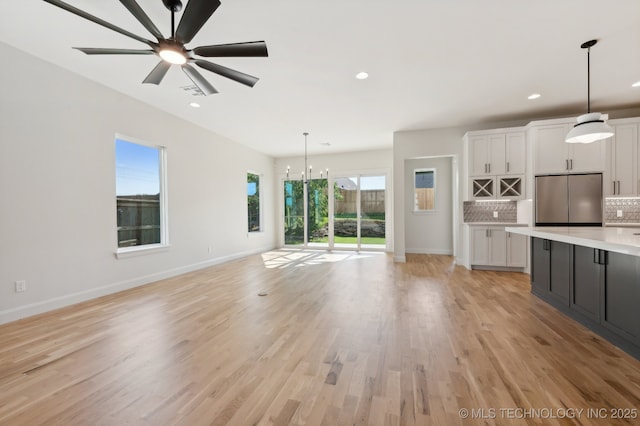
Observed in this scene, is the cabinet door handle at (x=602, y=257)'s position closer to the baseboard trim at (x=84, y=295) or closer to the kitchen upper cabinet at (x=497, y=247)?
the kitchen upper cabinet at (x=497, y=247)

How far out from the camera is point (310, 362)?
2.12 meters

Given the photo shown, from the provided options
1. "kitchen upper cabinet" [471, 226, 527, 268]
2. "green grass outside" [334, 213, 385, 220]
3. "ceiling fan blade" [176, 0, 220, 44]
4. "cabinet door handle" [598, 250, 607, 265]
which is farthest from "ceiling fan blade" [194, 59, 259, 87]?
"green grass outside" [334, 213, 385, 220]

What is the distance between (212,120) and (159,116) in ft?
3.01

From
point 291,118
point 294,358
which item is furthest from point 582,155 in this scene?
point 294,358

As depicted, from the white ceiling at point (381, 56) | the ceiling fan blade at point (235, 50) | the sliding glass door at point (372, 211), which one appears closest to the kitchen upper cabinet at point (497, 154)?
the white ceiling at point (381, 56)

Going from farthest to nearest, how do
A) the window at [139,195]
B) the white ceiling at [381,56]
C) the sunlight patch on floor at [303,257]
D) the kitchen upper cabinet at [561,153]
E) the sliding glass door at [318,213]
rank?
the sliding glass door at [318,213]
the sunlight patch on floor at [303,257]
the kitchen upper cabinet at [561,153]
the window at [139,195]
the white ceiling at [381,56]

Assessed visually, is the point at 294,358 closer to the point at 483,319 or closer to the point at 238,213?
the point at 483,319

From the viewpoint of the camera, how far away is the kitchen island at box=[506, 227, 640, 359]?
2152 millimetres

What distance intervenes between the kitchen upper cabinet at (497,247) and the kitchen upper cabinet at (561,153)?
4.16 feet

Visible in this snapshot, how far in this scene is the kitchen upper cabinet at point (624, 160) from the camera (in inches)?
177

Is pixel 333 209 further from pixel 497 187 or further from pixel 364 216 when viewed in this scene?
pixel 497 187

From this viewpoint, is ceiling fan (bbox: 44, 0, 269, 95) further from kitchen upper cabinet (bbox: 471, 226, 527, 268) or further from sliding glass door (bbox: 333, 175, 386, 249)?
sliding glass door (bbox: 333, 175, 386, 249)

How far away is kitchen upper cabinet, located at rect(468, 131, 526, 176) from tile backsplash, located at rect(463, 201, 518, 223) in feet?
2.42

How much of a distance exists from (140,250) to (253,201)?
3.75 meters
